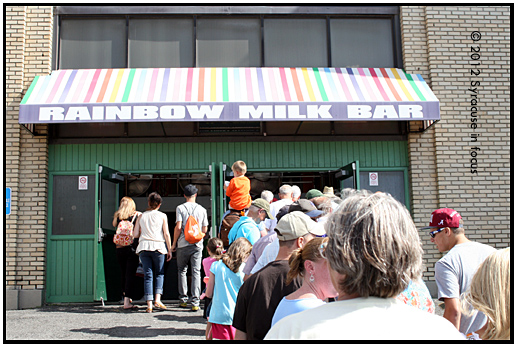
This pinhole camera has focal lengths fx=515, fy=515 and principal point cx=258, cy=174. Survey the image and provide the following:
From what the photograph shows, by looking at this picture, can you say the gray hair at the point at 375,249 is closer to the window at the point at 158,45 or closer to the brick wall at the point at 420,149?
the brick wall at the point at 420,149

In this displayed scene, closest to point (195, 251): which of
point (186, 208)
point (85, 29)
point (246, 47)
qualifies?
point (186, 208)

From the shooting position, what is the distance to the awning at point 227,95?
8078 millimetres

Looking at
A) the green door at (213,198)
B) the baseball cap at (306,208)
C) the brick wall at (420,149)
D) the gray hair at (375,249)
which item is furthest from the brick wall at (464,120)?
the gray hair at (375,249)

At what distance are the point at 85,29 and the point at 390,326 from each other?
940 cm

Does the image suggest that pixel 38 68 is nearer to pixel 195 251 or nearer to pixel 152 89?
pixel 152 89

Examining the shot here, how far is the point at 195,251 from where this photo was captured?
8109 millimetres

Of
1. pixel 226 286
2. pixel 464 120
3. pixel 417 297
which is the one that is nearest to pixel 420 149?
pixel 464 120

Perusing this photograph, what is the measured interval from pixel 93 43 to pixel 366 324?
362 inches

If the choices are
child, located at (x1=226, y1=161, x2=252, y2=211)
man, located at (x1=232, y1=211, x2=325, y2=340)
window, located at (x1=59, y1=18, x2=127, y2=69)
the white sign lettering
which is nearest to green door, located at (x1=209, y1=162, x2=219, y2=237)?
the white sign lettering

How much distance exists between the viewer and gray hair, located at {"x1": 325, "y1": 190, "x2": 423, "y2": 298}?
5.59 feet

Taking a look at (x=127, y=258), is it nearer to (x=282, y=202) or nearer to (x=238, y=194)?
(x=238, y=194)

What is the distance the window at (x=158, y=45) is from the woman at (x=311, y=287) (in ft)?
24.8

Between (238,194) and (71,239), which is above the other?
(238,194)

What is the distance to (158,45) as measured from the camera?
9.66 meters
